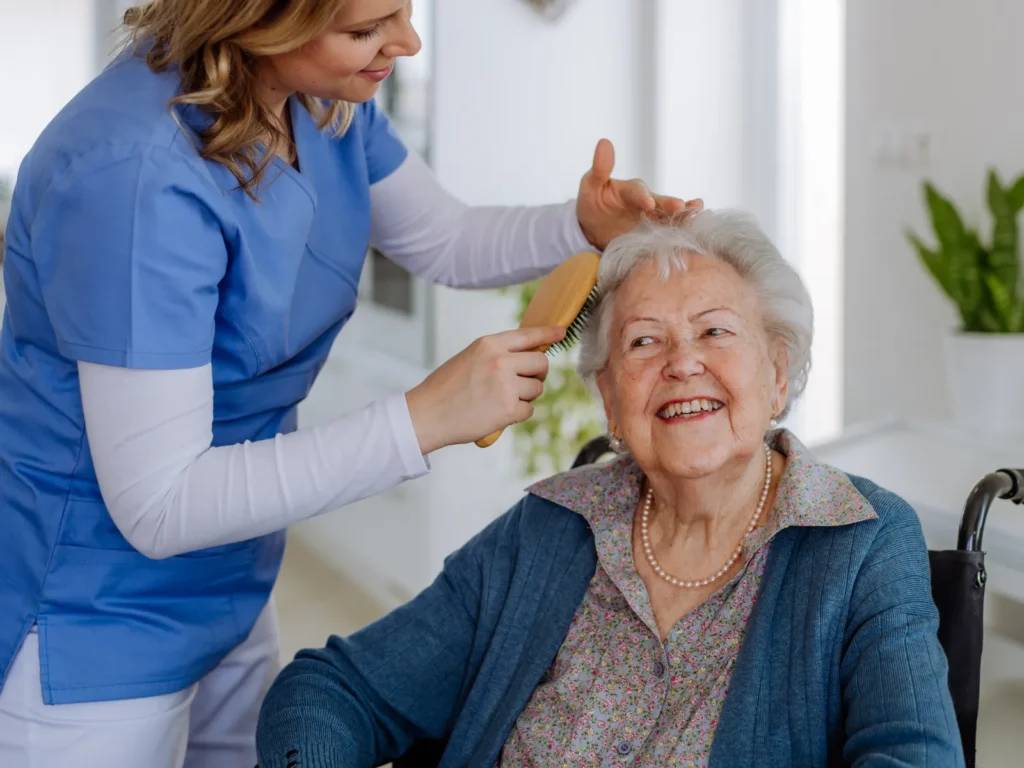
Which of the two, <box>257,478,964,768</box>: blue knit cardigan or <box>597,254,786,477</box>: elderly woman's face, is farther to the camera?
<box>597,254,786,477</box>: elderly woman's face

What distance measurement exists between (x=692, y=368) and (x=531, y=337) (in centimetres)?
23

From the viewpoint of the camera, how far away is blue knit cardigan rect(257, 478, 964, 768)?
1.21 m

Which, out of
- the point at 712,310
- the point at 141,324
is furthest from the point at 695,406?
the point at 141,324

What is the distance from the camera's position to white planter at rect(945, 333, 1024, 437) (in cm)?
221

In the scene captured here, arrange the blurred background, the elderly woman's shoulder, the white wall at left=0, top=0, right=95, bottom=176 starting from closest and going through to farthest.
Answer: the elderly woman's shoulder < the blurred background < the white wall at left=0, top=0, right=95, bottom=176

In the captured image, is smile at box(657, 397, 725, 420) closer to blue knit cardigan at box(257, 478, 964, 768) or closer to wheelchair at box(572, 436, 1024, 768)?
blue knit cardigan at box(257, 478, 964, 768)

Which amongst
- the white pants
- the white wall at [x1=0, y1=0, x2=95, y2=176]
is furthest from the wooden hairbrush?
the white wall at [x1=0, y1=0, x2=95, y2=176]

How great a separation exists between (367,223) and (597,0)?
188 centimetres

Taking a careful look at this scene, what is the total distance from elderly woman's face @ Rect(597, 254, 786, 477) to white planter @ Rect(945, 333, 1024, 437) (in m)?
0.90

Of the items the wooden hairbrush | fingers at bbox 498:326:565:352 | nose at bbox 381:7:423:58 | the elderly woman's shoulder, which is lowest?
the elderly woman's shoulder

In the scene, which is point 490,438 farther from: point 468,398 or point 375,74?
point 375,74

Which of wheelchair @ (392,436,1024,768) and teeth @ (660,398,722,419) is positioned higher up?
teeth @ (660,398,722,419)

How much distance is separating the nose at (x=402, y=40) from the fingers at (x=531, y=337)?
32 cm

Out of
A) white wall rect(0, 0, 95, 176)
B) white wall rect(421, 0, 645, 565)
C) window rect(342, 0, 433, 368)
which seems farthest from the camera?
white wall rect(0, 0, 95, 176)
